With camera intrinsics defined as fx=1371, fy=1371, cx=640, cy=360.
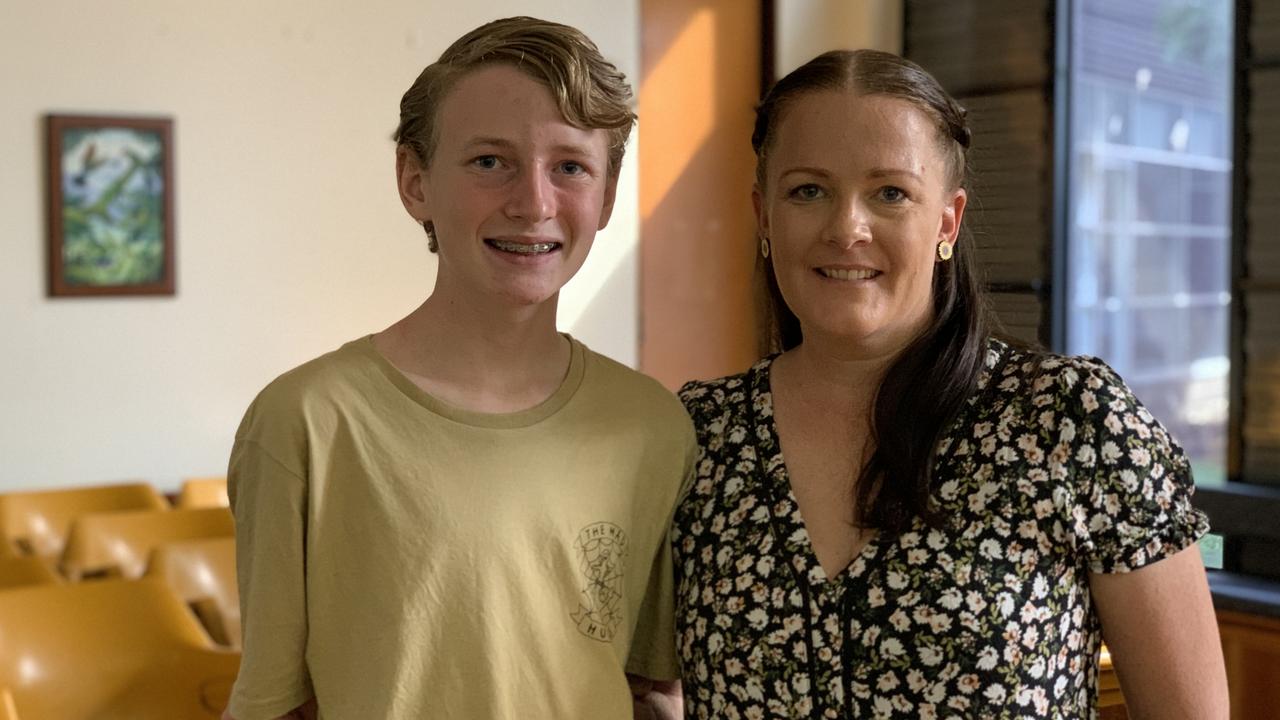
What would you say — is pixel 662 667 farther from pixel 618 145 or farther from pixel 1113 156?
pixel 1113 156

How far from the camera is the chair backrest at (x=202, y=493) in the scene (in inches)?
210

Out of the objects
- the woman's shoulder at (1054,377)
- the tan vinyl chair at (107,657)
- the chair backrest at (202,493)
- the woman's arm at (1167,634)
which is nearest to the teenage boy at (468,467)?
the woman's shoulder at (1054,377)

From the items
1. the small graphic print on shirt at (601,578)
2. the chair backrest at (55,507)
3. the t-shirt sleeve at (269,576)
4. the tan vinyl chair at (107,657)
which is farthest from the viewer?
the chair backrest at (55,507)

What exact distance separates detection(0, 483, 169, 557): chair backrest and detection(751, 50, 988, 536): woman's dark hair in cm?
396

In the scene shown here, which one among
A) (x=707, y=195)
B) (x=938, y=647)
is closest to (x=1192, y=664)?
(x=938, y=647)

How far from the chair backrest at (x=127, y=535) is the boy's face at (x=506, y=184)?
9.67ft

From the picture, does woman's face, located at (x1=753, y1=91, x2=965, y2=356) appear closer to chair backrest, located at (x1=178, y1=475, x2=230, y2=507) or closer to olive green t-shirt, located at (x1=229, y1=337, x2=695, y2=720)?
olive green t-shirt, located at (x1=229, y1=337, x2=695, y2=720)

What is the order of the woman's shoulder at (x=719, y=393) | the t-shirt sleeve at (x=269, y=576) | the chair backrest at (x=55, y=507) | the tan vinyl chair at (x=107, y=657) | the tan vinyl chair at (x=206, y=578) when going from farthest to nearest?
the chair backrest at (x=55, y=507) < the tan vinyl chair at (x=206, y=578) < the tan vinyl chair at (x=107, y=657) < the woman's shoulder at (x=719, y=393) < the t-shirt sleeve at (x=269, y=576)

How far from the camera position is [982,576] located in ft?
5.12

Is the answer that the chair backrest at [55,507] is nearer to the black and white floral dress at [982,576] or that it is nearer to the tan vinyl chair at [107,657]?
the tan vinyl chair at [107,657]

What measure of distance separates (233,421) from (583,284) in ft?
5.46

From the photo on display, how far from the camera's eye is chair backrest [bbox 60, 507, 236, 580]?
4.23 m

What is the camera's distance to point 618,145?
169cm

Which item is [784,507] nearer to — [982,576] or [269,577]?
[982,576]
